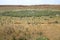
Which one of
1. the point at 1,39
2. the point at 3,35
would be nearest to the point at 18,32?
the point at 3,35

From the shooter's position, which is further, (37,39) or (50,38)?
(50,38)

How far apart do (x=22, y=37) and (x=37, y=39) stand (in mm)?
1545

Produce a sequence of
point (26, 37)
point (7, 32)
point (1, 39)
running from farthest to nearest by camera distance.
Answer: point (7, 32), point (26, 37), point (1, 39)

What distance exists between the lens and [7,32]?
23141 millimetres

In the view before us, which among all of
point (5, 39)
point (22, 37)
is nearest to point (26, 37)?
point (22, 37)

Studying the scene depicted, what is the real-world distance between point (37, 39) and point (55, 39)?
197 centimetres

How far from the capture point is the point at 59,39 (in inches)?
821

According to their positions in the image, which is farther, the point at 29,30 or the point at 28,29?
the point at 28,29

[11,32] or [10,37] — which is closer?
[10,37]

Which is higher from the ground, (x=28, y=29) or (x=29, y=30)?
(x=29, y=30)

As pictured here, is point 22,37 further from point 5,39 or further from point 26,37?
point 5,39

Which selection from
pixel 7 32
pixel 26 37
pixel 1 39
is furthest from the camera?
pixel 7 32

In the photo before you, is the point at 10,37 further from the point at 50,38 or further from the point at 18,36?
the point at 50,38

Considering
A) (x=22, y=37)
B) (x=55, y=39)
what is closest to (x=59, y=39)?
(x=55, y=39)
